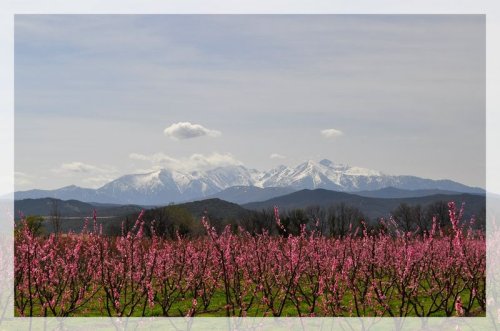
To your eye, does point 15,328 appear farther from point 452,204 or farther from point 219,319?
point 452,204

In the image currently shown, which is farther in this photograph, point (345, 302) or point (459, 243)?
point (345, 302)

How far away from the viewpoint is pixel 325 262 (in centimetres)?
1288

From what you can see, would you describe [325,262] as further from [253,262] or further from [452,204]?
[253,262]

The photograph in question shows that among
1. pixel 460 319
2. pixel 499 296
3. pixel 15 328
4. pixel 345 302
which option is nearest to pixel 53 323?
pixel 15 328

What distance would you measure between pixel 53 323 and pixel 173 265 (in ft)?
16.7

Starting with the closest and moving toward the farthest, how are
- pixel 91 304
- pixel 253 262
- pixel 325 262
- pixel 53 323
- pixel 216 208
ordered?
pixel 325 262
pixel 53 323
pixel 91 304
pixel 253 262
pixel 216 208

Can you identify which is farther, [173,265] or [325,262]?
[173,265]

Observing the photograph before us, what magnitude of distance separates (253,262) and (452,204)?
9683 mm

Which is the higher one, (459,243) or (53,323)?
(459,243)

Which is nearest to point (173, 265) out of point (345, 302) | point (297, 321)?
point (345, 302)

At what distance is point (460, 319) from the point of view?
1297 centimetres

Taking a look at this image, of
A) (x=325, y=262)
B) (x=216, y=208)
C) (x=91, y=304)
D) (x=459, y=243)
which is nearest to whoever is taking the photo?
(x=459, y=243)

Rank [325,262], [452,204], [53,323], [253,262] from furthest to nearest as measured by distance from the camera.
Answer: [253,262]
[53,323]
[325,262]
[452,204]

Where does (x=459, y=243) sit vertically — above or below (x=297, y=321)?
above
